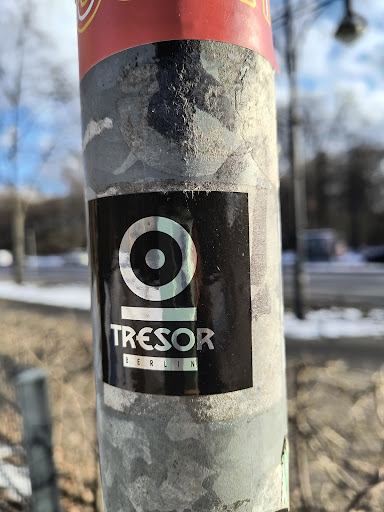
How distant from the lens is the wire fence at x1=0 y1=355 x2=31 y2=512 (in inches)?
119

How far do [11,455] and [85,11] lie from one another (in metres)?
3.56

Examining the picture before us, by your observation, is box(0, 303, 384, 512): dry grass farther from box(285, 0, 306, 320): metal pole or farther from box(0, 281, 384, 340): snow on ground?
box(285, 0, 306, 320): metal pole

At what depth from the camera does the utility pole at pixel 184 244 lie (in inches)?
42.6

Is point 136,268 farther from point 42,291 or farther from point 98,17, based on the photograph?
point 42,291

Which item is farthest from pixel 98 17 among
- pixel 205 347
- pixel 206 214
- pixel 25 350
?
pixel 25 350

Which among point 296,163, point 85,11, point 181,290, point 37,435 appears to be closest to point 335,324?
point 296,163

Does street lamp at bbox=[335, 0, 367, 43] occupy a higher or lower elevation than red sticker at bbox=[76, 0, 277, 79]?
higher

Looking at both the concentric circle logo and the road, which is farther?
the road

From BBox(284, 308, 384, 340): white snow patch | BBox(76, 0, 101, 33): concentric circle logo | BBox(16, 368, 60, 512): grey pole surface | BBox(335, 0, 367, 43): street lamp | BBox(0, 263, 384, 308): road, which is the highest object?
BBox(335, 0, 367, 43): street lamp

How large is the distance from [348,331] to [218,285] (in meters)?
7.29

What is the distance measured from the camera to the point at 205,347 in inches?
43.1

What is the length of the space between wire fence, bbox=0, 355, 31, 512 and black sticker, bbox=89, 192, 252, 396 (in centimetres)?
222

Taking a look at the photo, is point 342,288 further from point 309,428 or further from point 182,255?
point 182,255

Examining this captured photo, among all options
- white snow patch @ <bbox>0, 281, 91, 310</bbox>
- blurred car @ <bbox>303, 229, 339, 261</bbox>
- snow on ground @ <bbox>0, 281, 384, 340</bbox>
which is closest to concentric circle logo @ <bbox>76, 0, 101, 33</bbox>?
snow on ground @ <bbox>0, 281, 384, 340</bbox>
